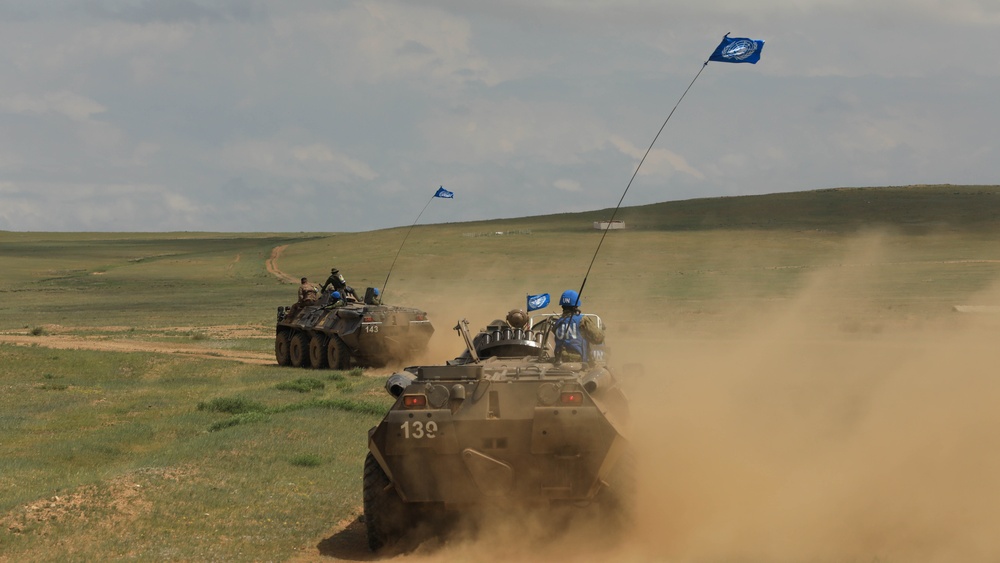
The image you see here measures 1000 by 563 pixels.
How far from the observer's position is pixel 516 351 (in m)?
13.8

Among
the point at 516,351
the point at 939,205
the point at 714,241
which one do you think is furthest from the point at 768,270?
the point at 516,351

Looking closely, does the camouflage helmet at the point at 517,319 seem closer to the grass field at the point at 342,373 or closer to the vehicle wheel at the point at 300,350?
the grass field at the point at 342,373

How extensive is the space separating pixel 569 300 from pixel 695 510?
2801 mm

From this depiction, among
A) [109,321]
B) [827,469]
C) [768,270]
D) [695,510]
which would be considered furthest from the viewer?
[768,270]

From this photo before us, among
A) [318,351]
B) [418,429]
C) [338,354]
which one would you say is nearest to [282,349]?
[318,351]

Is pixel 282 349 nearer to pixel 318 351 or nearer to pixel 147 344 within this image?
pixel 318 351

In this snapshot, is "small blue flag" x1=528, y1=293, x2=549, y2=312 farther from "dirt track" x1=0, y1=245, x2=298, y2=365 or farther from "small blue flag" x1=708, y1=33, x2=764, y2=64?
"dirt track" x1=0, y1=245, x2=298, y2=365

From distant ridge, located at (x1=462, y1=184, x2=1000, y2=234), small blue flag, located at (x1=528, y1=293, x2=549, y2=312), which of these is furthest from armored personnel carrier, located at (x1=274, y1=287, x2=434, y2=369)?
distant ridge, located at (x1=462, y1=184, x2=1000, y2=234)

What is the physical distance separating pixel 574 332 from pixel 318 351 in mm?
17798

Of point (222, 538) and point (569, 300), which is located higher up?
point (569, 300)

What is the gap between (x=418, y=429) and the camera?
35.0 feet

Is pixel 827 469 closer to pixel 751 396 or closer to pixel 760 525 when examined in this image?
pixel 760 525

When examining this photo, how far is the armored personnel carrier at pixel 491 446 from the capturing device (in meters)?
10.7

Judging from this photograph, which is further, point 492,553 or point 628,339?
point 628,339
